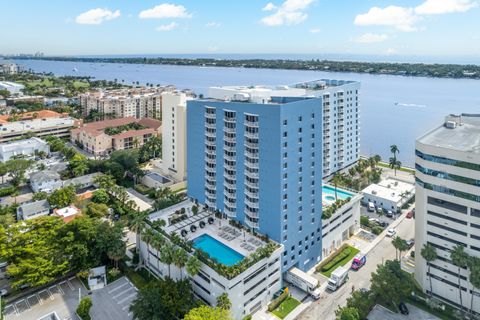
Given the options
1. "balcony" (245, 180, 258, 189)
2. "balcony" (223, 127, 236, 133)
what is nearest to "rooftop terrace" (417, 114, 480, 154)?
"balcony" (245, 180, 258, 189)

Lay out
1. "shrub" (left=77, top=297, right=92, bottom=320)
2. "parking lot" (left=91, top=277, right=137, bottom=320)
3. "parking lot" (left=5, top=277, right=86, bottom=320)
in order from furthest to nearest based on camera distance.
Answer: "parking lot" (left=91, top=277, right=137, bottom=320) → "parking lot" (left=5, top=277, right=86, bottom=320) → "shrub" (left=77, top=297, right=92, bottom=320)

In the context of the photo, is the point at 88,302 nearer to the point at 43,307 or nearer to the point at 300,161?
the point at 43,307

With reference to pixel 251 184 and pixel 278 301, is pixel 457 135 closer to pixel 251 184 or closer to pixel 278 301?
pixel 251 184

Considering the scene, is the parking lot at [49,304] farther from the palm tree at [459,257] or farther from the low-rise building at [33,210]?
the palm tree at [459,257]

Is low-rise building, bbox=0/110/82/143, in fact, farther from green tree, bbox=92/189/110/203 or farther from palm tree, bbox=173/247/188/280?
palm tree, bbox=173/247/188/280

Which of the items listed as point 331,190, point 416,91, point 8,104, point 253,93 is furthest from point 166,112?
point 416,91
